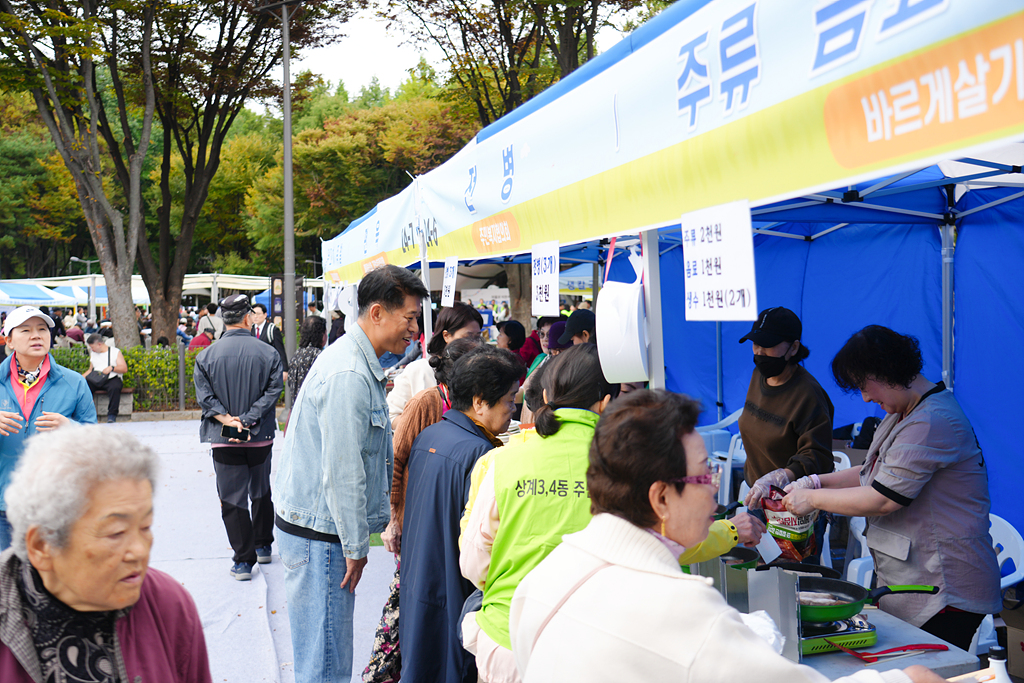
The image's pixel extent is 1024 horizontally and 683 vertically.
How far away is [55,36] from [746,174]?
49.5ft

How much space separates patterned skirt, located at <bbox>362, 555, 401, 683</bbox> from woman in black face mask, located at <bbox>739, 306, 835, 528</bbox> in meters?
2.00

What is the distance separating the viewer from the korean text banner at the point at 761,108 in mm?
1332

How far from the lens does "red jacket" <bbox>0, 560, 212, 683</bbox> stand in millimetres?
1469

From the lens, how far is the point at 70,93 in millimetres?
14641

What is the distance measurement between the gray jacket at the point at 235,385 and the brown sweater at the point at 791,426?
368 cm

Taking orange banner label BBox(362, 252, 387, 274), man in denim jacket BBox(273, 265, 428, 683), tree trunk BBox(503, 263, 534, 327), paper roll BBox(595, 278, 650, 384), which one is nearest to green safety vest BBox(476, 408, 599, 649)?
paper roll BBox(595, 278, 650, 384)

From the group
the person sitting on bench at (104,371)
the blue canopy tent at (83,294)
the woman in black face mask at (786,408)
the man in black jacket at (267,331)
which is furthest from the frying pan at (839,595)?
the blue canopy tent at (83,294)

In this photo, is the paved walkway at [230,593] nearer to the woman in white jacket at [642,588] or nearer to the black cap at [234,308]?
the black cap at [234,308]

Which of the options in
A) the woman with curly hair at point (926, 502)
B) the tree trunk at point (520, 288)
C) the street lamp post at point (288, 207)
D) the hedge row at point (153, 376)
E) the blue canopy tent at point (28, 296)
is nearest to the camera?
the woman with curly hair at point (926, 502)

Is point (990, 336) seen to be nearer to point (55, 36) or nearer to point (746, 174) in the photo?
point (746, 174)

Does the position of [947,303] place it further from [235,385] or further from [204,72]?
[204,72]

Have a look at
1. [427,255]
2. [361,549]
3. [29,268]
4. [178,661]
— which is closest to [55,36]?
[427,255]

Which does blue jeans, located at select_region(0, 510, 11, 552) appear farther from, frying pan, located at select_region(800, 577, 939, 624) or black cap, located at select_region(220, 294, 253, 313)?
frying pan, located at select_region(800, 577, 939, 624)

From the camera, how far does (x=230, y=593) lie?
221 inches
